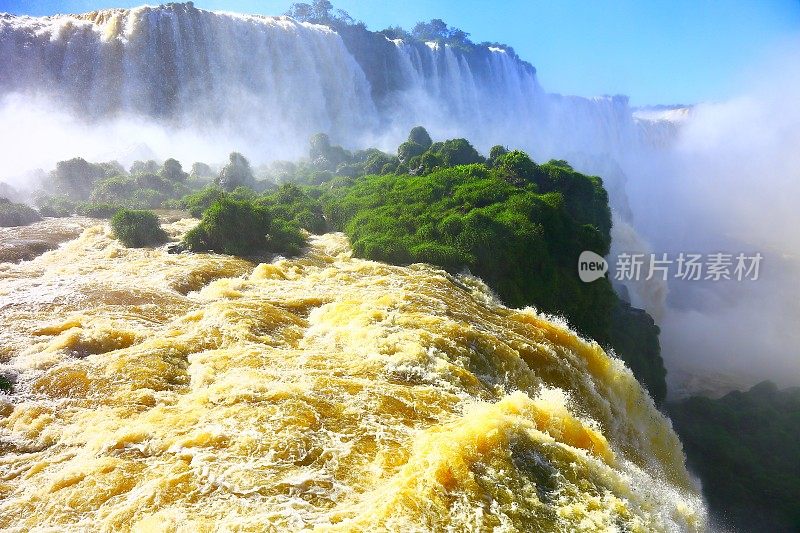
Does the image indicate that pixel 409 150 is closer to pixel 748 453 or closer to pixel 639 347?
pixel 639 347

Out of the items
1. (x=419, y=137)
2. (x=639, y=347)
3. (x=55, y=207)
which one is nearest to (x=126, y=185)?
(x=55, y=207)

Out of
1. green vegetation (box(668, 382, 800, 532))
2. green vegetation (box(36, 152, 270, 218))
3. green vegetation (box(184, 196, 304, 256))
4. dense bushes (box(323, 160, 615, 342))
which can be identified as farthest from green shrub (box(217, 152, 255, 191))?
green vegetation (box(668, 382, 800, 532))

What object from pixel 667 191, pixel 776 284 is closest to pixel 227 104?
pixel 776 284

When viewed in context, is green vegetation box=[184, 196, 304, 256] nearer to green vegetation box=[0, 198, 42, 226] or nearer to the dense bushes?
the dense bushes

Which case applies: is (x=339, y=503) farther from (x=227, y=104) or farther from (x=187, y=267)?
(x=227, y=104)

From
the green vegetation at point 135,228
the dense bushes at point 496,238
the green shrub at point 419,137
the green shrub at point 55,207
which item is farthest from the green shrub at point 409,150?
the green shrub at point 55,207
